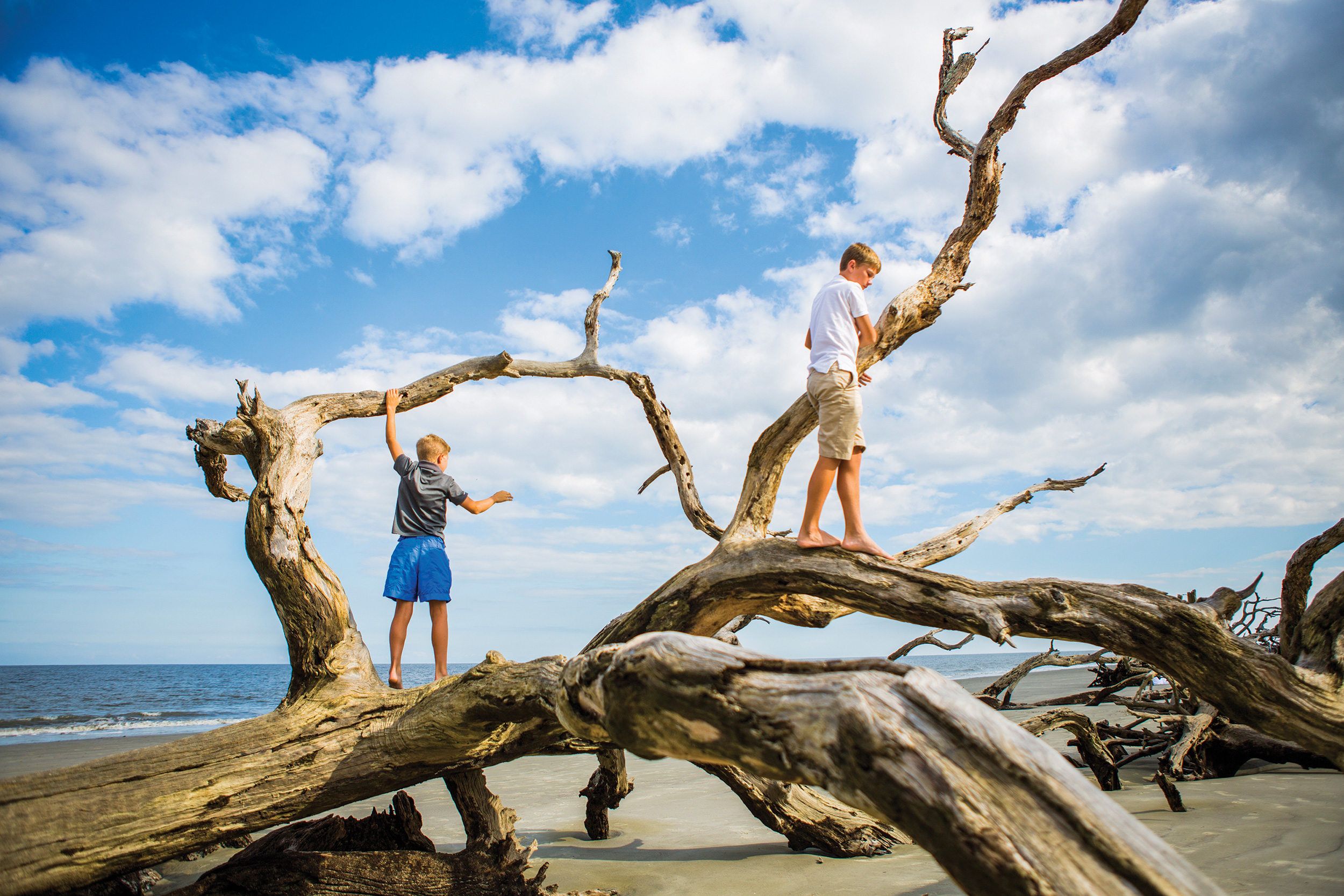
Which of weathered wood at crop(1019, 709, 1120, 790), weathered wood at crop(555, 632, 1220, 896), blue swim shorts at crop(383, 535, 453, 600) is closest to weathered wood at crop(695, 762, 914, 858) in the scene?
weathered wood at crop(1019, 709, 1120, 790)

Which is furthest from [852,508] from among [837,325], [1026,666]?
[1026,666]

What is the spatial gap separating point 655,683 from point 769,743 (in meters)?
0.36

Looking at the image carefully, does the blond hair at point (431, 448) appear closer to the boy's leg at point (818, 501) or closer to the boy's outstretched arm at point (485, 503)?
the boy's outstretched arm at point (485, 503)

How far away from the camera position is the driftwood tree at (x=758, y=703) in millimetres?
1489

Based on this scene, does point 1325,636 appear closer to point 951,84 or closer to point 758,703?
point 758,703

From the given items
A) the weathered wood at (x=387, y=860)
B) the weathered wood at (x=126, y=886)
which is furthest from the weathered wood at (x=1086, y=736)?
the weathered wood at (x=126, y=886)

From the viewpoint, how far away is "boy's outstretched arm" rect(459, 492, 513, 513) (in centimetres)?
494

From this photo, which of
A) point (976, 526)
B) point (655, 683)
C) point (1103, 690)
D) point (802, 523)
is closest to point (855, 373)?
point (802, 523)

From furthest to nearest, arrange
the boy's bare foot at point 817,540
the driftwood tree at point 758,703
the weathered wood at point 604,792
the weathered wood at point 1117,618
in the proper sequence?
the weathered wood at point 604,792
the boy's bare foot at point 817,540
the weathered wood at point 1117,618
the driftwood tree at point 758,703

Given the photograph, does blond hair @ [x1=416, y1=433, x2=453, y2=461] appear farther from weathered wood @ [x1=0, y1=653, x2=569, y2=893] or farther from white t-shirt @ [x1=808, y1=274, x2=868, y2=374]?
white t-shirt @ [x1=808, y1=274, x2=868, y2=374]

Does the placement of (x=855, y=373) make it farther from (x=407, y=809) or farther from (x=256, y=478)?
(x=256, y=478)

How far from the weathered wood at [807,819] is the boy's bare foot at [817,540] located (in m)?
1.73

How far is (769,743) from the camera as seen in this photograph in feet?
5.76

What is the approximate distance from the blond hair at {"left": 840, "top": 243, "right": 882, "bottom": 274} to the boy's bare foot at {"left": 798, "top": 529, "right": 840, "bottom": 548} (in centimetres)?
163
